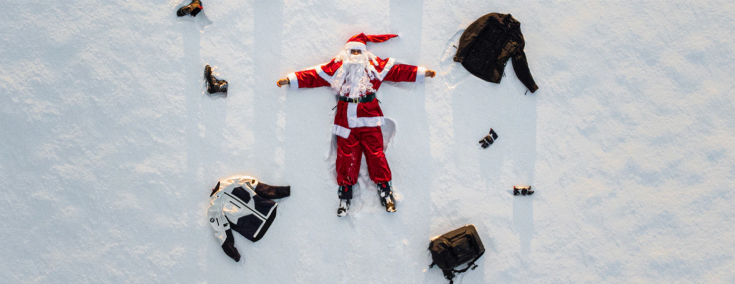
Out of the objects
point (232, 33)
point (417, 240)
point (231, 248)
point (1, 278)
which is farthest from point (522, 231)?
point (1, 278)

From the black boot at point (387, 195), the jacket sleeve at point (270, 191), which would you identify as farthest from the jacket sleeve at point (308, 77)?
the black boot at point (387, 195)

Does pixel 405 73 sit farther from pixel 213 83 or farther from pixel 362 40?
pixel 213 83

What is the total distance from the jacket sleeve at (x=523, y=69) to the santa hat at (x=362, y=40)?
1.24 m

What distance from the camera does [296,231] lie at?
4.81 m

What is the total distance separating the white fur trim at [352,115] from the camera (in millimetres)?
4551

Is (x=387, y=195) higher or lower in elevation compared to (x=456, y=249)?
higher

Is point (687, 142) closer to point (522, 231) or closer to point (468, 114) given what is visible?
point (522, 231)

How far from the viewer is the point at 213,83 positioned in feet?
15.6

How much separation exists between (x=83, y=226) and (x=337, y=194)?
8.31 feet

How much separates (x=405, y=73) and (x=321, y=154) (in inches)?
44.9

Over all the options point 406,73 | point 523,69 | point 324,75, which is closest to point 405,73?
point 406,73

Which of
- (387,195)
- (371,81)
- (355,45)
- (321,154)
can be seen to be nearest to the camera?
(355,45)

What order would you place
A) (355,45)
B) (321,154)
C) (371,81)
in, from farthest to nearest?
(321,154)
(371,81)
(355,45)

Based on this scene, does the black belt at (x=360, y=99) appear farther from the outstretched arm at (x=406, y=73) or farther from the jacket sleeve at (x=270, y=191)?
→ the jacket sleeve at (x=270, y=191)
